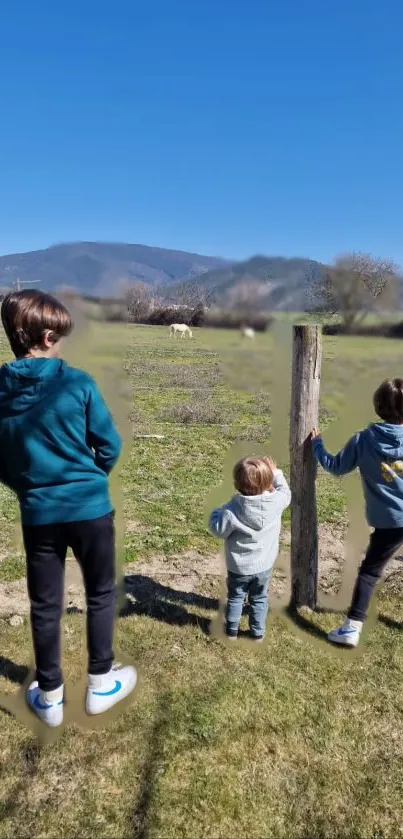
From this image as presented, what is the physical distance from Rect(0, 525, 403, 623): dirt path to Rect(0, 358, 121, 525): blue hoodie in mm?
1743

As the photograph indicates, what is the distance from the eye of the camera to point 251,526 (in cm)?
344

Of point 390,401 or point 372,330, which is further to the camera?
A: point 372,330

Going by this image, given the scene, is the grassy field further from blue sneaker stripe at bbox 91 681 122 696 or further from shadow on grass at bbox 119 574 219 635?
blue sneaker stripe at bbox 91 681 122 696

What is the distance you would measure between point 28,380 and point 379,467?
203cm

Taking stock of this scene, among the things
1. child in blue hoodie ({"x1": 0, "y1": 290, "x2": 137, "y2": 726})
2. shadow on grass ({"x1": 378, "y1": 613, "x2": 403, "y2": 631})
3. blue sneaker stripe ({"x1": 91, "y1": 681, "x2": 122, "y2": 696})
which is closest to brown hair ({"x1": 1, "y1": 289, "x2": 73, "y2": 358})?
child in blue hoodie ({"x1": 0, "y1": 290, "x2": 137, "y2": 726})

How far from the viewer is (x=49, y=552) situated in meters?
2.79

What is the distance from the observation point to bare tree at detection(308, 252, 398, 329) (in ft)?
11.5

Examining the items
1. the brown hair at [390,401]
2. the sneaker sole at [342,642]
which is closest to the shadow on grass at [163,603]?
the sneaker sole at [342,642]

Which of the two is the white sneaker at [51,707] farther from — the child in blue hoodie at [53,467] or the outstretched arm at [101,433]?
the outstretched arm at [101,433]

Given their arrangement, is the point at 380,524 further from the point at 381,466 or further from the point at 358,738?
the point at 358,738

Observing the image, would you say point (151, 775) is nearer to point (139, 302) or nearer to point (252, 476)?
point (252, 476)

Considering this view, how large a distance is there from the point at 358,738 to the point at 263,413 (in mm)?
9583

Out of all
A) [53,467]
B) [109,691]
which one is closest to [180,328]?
[53,467]

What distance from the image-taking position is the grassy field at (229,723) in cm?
254
